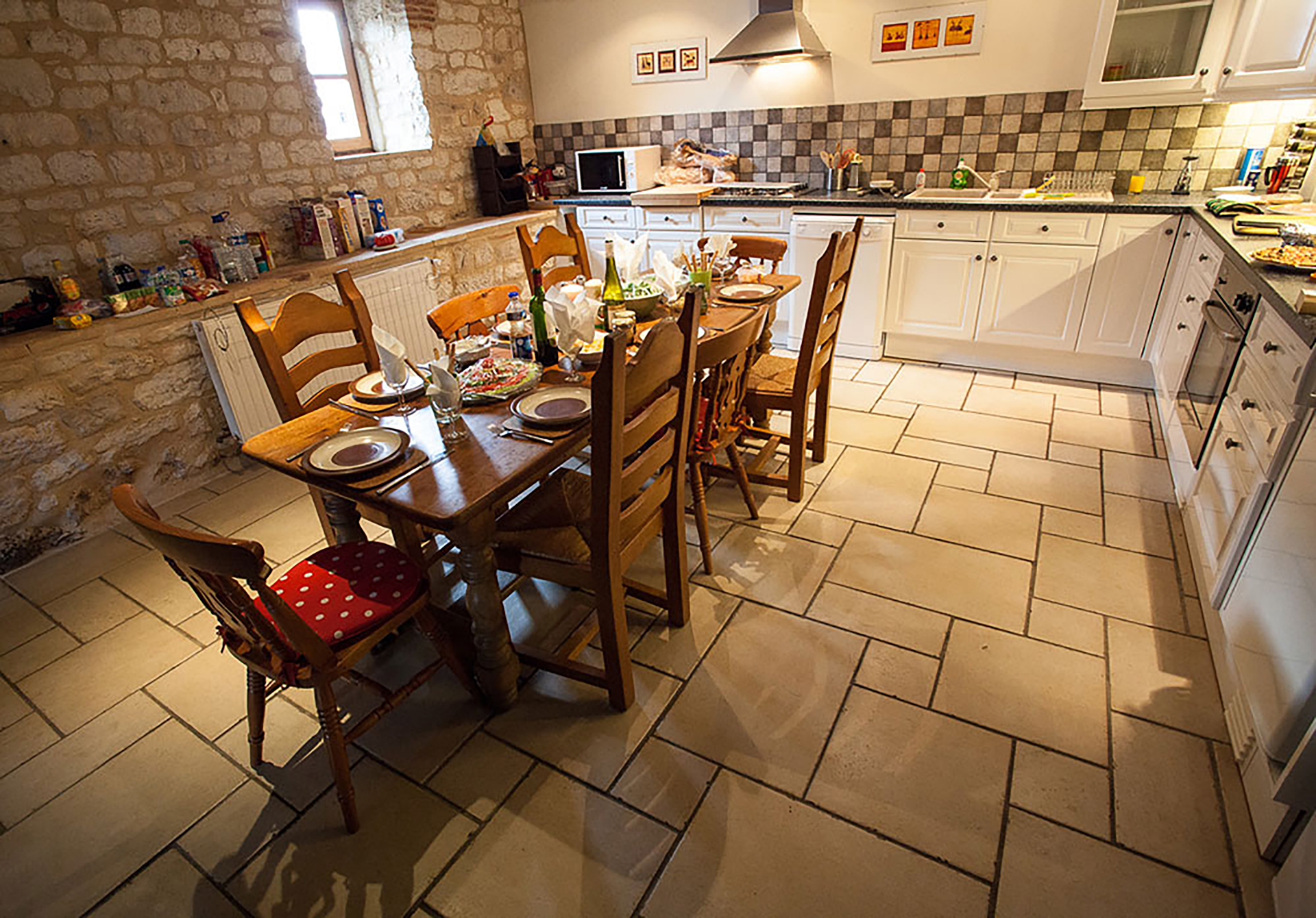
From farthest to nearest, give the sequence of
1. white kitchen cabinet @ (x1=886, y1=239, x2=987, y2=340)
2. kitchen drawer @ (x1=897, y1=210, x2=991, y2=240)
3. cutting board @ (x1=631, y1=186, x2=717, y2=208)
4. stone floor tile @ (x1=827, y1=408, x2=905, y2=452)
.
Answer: cutting board @ (x1=631, y1=186, x2=717, y2=208)
white kitchen cabinet @ (x1=886, y1=239, x2=987, y2=340)
kitchen drawer @ (x1=897, y1=210, x2=991, y2=240)
stone floor tile @ (x1=827, y1=408, x2=905, y2=452)

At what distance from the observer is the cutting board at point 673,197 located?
4.31 metres

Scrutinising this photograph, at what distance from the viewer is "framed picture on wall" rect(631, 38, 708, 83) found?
4500 millimetres

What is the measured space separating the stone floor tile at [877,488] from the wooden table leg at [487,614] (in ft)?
4.62

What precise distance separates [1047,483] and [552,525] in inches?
84.5

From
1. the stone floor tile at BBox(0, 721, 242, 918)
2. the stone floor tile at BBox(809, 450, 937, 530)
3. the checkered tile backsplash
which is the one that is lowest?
A: the stone floor tile at BBox(0, 721, 242, 918)

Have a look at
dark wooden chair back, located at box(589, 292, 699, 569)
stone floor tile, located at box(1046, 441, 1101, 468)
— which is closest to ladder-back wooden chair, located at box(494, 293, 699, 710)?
dark wooden chair back, located at box(589, 292, 699, 569)

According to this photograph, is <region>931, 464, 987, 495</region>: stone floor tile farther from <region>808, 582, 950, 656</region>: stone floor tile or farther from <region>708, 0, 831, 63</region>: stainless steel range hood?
<region>708, 0, 831, 63</region>: stainless steel range hood

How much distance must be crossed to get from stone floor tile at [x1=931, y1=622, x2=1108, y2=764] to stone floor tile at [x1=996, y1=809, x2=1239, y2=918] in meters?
0.26

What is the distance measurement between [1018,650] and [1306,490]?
0.79 metres

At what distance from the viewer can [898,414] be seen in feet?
11.3

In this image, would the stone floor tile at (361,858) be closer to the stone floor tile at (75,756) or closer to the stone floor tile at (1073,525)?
the stone floor tile at (75,756)

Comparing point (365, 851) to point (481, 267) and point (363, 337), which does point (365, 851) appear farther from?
point (481, 267)

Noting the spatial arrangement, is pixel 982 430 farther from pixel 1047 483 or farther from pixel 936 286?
pixel 936 286

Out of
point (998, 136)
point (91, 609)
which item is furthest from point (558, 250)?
point (998, 136)
